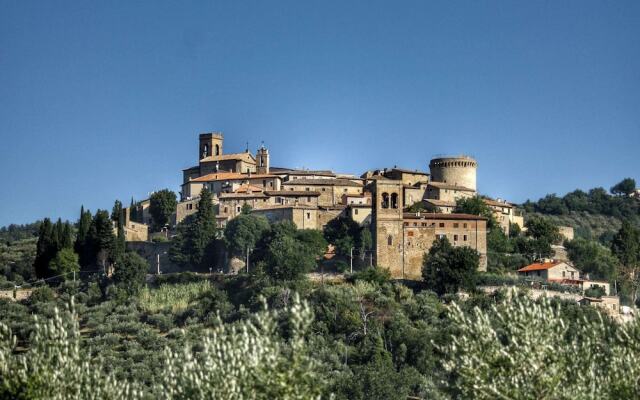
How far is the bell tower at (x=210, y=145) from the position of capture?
3669 inches

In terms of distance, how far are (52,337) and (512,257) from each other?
49.3 meters

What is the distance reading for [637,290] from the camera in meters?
72.4

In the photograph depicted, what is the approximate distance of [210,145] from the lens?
93312 mm

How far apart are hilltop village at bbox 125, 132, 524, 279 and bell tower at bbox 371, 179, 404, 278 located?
2.2 inches

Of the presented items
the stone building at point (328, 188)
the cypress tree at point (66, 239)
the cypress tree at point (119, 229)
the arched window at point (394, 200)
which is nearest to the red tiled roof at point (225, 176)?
the stone building at point (328, 188)

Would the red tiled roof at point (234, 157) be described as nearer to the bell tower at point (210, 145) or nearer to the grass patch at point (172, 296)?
the bell tower at point (210, 145)

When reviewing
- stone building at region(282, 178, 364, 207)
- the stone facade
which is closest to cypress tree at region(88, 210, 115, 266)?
the stone facade

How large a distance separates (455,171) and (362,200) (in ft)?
45.4

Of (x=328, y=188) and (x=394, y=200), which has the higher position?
(x=328, y=188)

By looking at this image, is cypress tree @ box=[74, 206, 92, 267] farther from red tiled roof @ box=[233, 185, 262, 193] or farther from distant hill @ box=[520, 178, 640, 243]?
distant hill @ box=[520, 178, 640, 243]

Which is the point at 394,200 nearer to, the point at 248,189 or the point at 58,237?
the point at 248,189

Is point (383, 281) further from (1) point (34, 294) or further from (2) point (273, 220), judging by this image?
(1) point (34, 294)

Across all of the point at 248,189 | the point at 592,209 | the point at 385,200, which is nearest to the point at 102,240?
the point at 248,189

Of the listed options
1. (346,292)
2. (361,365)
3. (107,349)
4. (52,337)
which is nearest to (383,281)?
(346,292)
